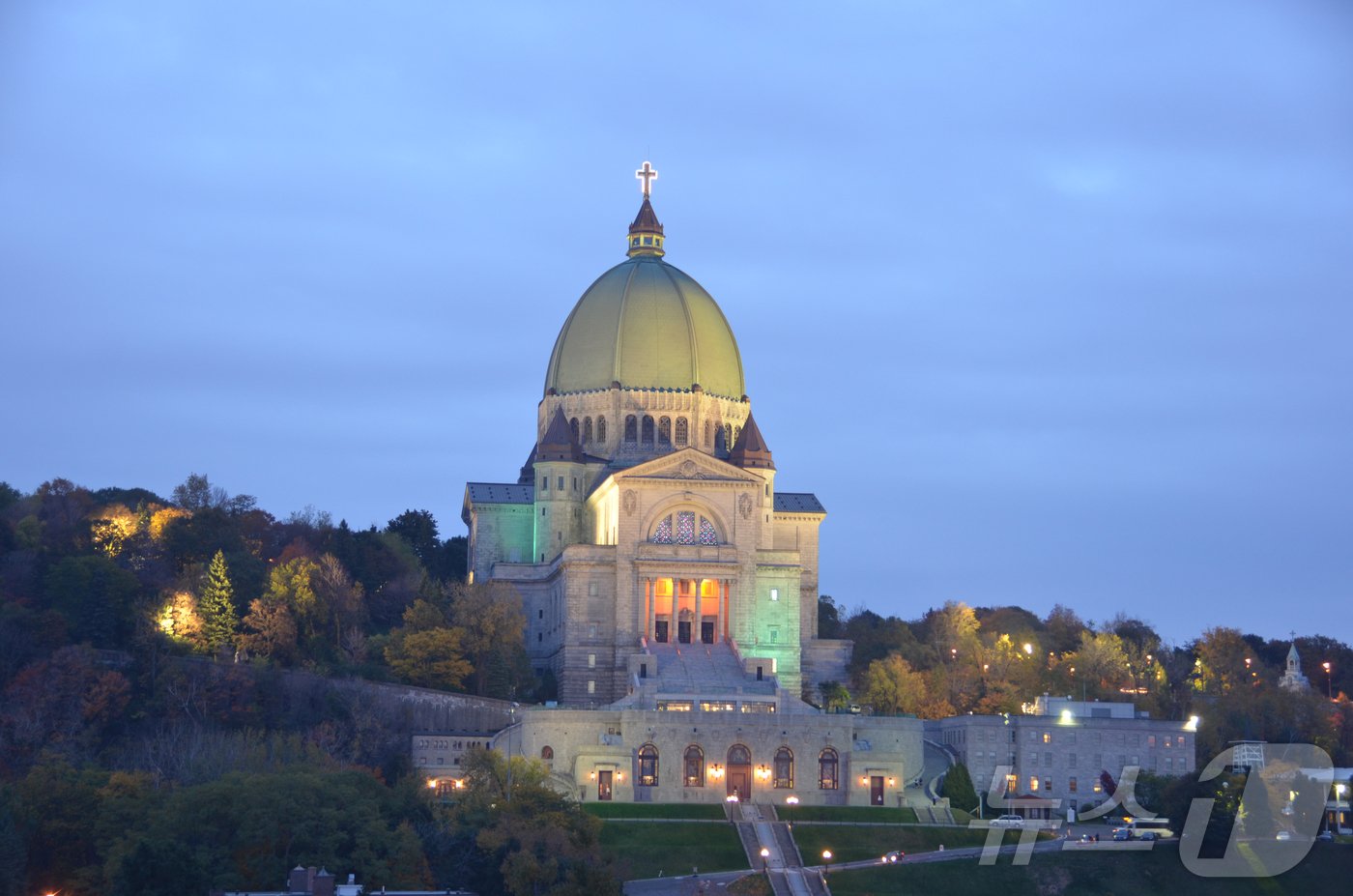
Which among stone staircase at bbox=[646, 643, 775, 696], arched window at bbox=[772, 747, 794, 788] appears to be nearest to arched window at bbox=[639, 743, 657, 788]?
arched window at bbox=[772, 747, 794, 788]

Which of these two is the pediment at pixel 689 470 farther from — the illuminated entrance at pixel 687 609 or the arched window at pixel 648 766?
the arched window at pixel 648 766

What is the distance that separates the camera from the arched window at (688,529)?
133250 mm

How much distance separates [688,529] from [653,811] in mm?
25702

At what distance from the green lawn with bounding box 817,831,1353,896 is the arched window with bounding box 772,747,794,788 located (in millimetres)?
11511

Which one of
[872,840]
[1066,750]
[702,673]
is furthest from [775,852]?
[1066,750]

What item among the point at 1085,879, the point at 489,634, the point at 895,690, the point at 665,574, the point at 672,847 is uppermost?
the point at 665,574

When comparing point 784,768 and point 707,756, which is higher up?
point 707,756

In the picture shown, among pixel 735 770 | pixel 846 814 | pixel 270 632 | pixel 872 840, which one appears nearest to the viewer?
pixel 872 840

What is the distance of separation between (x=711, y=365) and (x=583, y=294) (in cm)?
884

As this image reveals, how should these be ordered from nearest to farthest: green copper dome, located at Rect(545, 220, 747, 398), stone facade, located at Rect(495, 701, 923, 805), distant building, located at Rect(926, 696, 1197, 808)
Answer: stone facade, located at Rect(495, 701, 923, 805), distant building, located at Rect(926, 696, 1197, 808), green copper dome, located at Rect(545, 220, 747, 398)

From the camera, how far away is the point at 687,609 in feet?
436

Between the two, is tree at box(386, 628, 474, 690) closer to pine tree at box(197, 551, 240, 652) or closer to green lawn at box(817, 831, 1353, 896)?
pine tree at box(197, 551, 240, 652)

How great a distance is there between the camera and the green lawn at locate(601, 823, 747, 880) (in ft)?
339

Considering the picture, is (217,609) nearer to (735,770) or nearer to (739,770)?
(735,770)
